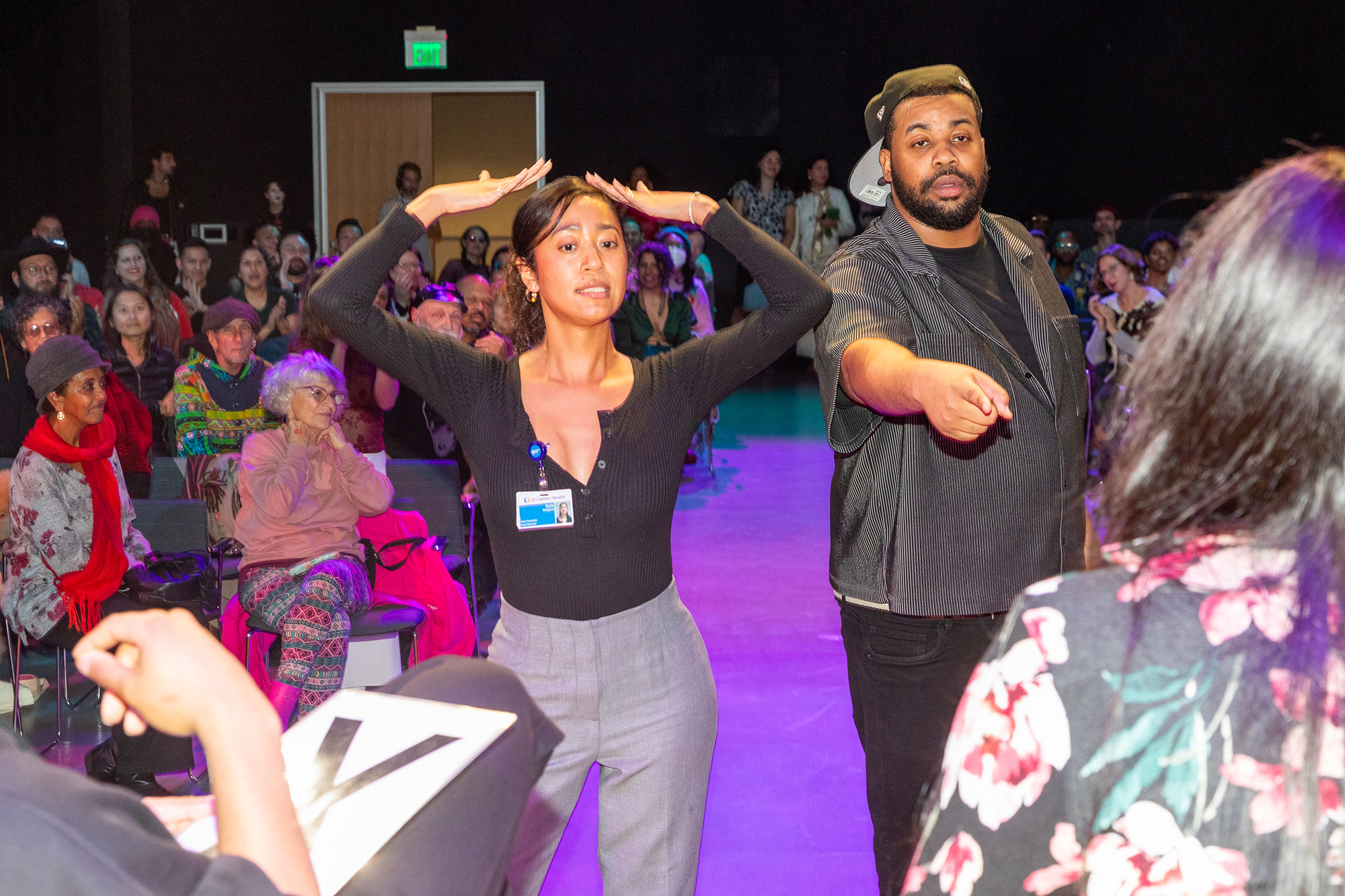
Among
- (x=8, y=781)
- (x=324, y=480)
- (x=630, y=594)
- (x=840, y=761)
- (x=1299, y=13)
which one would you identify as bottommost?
(x=840, y=761)

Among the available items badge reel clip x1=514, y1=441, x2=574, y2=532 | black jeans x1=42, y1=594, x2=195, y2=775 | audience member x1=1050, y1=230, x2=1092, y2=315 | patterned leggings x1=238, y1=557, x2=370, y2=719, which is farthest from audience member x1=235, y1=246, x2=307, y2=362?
audience member x1=1050, y1=230, x2=1092, y2=315

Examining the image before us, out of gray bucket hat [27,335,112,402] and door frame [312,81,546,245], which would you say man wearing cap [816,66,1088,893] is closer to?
gray bucket hat [27,335,112,402]

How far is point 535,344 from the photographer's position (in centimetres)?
228

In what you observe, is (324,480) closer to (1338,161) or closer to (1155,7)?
(1338,161)

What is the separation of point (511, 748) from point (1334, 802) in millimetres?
649

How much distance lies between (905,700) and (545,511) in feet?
2.38

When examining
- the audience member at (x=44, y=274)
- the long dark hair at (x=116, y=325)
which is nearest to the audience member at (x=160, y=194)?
the audience member at (x=44, y=274)

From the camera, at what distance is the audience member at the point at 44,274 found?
6070mm

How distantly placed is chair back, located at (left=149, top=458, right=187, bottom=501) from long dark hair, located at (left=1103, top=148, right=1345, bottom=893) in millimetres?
4481

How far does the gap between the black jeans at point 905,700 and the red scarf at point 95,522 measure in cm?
258

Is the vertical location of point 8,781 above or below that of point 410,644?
above

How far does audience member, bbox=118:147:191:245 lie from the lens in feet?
32.8

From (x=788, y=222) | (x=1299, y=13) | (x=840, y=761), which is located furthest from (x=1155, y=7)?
(x=840, y=761)

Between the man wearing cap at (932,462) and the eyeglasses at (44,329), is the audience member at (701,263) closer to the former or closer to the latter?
the eyeglasses at (44,329)
